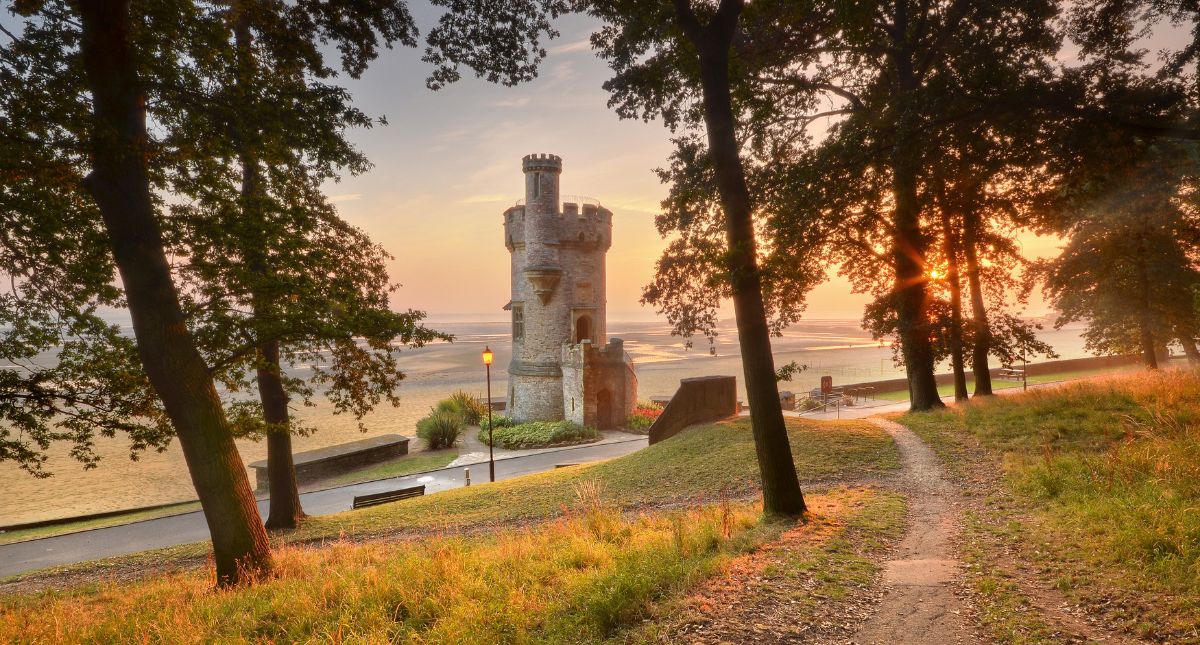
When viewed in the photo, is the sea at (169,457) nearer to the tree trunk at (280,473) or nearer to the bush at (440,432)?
the bush at (440,432)

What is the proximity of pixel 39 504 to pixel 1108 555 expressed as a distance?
3232 cm

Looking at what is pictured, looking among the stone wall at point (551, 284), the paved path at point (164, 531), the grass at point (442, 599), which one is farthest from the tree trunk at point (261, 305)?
the stone wall at point (551, 284)

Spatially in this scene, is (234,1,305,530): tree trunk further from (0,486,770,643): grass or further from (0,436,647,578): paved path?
(0,486,770,643): grass

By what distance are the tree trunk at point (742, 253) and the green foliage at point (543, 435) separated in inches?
776

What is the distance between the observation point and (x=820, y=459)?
10.6 metres

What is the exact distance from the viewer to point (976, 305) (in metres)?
15.8

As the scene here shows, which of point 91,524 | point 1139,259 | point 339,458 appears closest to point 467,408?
point 339,458

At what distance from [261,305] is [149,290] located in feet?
5.87

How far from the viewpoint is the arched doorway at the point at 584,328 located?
101 ft

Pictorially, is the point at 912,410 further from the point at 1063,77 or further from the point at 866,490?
the point at 1063,77

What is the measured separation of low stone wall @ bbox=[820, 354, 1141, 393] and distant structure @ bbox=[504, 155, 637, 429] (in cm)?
1470

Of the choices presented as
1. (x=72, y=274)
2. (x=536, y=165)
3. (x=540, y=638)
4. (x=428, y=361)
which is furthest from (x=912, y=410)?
(x=428, y=361)

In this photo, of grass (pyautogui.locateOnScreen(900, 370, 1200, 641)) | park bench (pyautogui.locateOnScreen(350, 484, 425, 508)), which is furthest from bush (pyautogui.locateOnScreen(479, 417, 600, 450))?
grass (pyautogui.locateOnScreen(900, 370, 1200, 641))

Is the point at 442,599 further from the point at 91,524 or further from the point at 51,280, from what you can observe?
the point at 91,524
